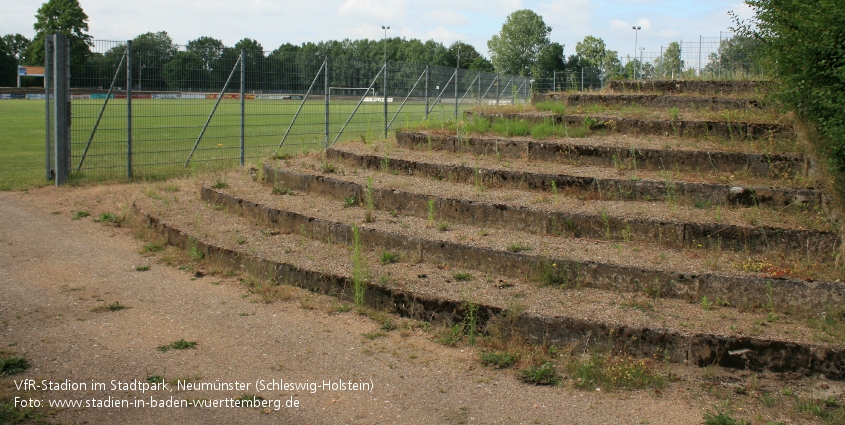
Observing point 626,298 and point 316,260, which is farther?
point 316,260

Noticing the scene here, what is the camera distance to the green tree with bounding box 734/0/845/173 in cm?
645

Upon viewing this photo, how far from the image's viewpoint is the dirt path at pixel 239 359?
4824 millimetres

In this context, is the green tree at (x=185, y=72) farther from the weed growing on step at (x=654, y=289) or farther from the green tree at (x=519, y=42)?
the green tree at (x=519, y=42)

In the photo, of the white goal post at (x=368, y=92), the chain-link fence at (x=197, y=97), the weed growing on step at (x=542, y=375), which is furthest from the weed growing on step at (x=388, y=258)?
the white goal post at (x=368, y=92)

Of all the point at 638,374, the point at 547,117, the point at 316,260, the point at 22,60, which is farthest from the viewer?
the point at 22,60

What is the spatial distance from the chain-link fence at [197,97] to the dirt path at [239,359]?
19.9 ft

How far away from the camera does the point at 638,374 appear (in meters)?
5.29

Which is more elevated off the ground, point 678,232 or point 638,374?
point 678,232

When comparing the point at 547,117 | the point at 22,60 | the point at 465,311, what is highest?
the point at 22,60

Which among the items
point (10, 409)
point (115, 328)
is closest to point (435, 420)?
point (10, 409)

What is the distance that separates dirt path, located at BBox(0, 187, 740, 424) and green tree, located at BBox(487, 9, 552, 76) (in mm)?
96129

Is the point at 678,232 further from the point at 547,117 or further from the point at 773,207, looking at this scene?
the point at 547,117

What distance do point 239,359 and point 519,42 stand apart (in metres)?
100

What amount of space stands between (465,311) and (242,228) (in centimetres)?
381
